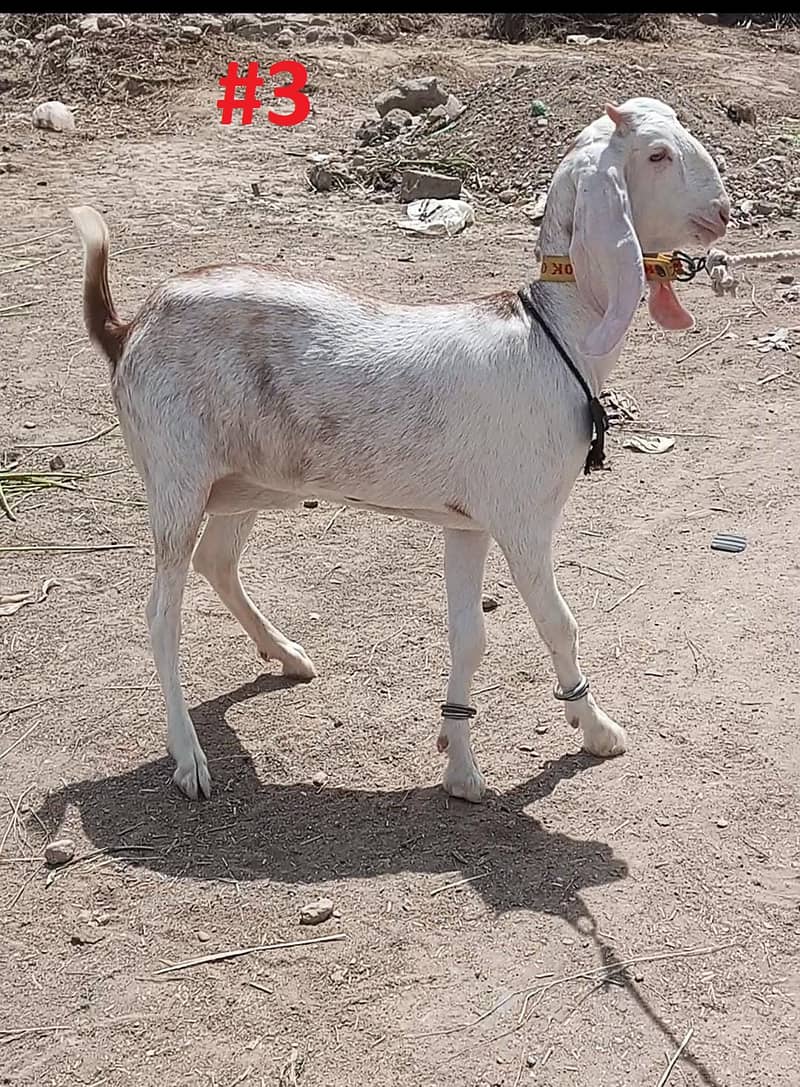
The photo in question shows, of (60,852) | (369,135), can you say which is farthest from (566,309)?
(369,135)

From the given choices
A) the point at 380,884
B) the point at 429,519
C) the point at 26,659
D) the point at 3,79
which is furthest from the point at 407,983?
the point at 3,79

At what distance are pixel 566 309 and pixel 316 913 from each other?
172 centimetres

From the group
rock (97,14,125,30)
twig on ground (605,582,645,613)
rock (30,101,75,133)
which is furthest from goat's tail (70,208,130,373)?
rock (97,14,125,30)

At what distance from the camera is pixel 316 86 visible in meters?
13.3

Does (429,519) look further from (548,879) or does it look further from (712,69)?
(712,69)

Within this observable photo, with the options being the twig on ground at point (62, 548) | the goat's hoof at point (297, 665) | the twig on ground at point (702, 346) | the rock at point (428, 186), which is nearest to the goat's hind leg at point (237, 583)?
the goat's hoof at point (297, 665)

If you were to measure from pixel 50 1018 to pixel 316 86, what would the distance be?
37.7ft

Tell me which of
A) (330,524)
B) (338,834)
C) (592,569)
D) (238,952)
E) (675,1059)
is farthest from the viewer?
(330,524)

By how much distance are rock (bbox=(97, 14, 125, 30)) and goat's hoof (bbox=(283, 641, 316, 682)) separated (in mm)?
11736

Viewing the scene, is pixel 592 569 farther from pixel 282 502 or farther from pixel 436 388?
pixel 436 388

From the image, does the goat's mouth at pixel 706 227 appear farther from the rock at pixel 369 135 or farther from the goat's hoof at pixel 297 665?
the rock at pixel 369 135

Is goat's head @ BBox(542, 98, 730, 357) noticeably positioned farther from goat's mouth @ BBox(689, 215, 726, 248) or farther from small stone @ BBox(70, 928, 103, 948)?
small stone @ BBox(70, 928, 103, 948)

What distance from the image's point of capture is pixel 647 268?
3.79 meters

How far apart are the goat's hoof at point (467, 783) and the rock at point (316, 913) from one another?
23.0 inches
